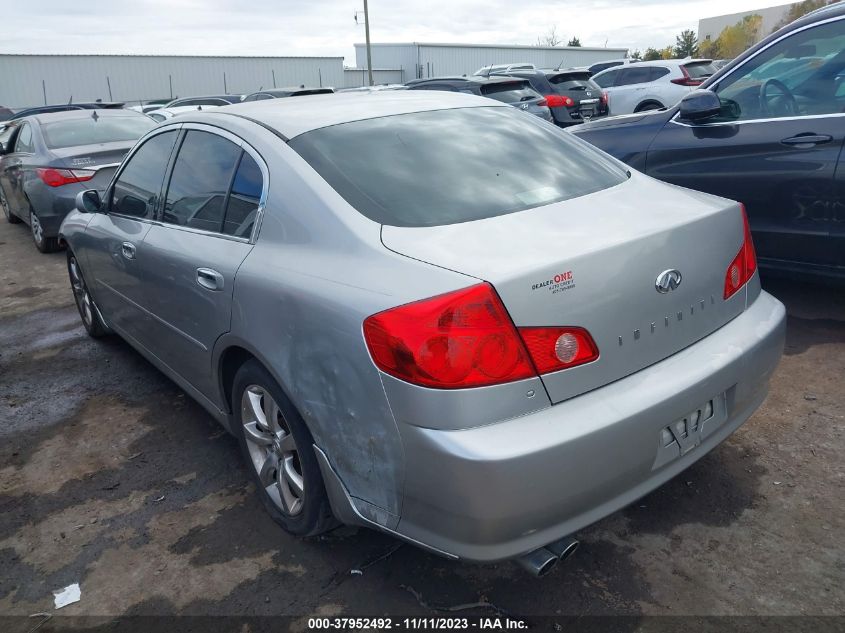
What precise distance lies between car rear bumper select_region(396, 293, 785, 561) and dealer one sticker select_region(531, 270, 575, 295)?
12.5 inches

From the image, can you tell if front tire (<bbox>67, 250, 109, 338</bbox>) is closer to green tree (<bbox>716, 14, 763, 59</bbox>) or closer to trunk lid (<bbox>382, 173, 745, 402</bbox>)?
trunk lid (<bbox>382, 173, 745, 402</bbox>)

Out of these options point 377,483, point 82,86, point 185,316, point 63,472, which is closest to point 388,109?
point 185,316

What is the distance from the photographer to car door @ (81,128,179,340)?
11.8ft

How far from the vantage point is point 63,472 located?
11.1 ft

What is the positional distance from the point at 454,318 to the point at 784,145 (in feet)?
10.2

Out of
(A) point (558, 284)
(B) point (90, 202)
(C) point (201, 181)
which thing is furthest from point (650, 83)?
(A) point (558, 284)

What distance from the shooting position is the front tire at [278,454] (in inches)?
96.0

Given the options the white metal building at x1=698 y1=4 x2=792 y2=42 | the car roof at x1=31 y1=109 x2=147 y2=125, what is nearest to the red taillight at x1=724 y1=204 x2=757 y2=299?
the car roof at x1=31 y1=109 x2=147 y2=125

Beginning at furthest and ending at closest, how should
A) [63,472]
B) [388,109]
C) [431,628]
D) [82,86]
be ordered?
[82,86]
[63,472]
[388,109]
[431,628]

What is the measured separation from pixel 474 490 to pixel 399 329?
48 centimetres

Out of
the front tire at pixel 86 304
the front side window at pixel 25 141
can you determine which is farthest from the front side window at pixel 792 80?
the front side window at pixel 25 141

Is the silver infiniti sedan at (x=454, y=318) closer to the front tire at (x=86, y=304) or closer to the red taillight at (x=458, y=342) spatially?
the red taillight at (x=458, y=342)

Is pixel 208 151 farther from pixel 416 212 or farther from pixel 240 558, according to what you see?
pixel 240 558

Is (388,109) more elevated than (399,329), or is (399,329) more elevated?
(388,109)
